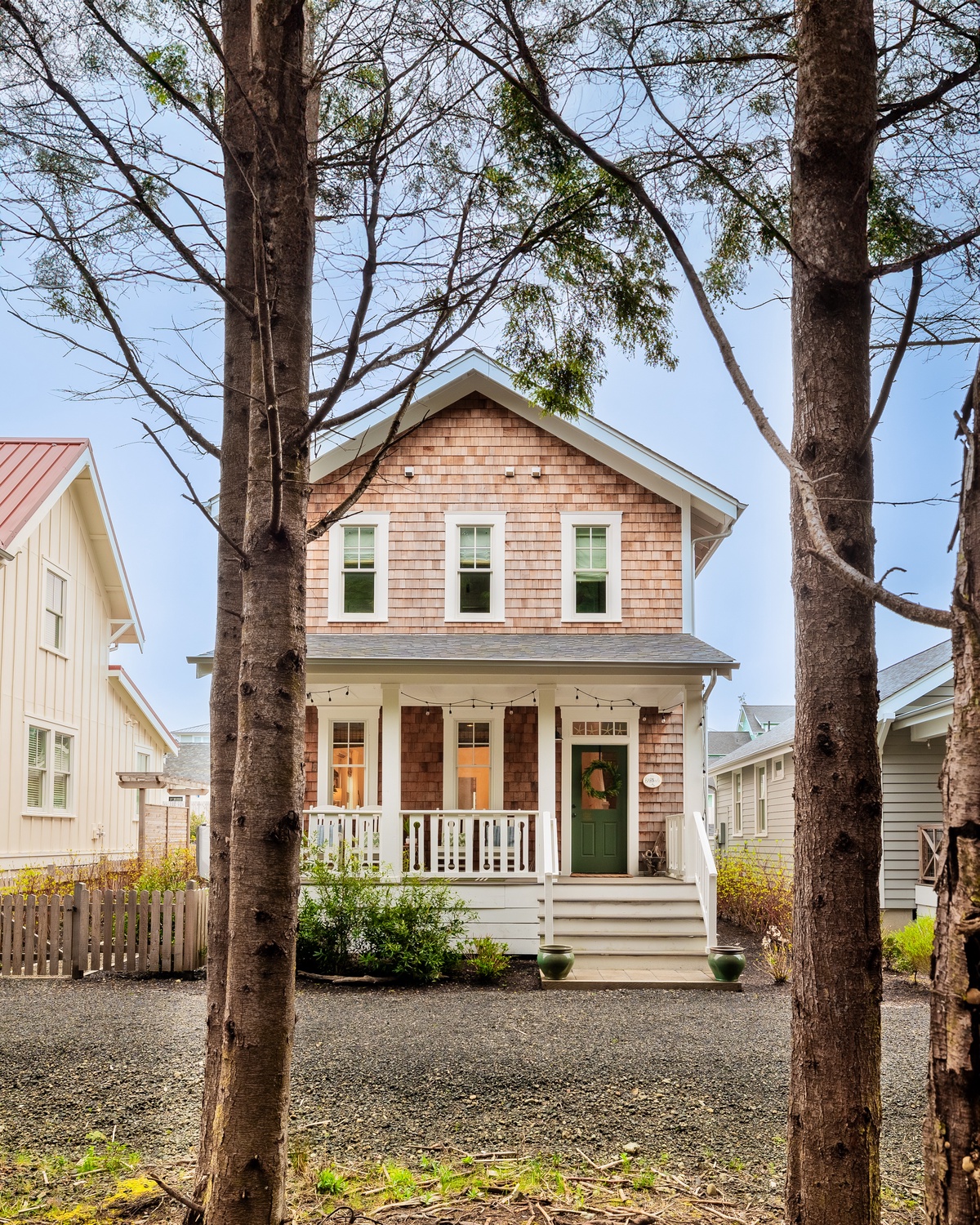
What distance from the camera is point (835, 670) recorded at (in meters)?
3.12

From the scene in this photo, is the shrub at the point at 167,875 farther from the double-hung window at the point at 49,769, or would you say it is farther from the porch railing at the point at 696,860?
the porch railing at the point at 696,860

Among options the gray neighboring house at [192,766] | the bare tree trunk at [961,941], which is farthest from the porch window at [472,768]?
the gray neighboring house at [192,766]

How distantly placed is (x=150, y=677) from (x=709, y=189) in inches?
5056

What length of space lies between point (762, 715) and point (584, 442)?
42.4 meters

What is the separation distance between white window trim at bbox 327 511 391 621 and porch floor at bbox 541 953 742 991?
232 inches

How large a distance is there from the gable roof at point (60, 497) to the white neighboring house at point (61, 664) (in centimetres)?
2

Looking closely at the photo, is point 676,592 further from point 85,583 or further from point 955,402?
point 955,402

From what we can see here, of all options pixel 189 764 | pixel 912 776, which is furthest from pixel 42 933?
pixel 189 764

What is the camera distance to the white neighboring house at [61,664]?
50.3 ft

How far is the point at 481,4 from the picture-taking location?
3.89 metres

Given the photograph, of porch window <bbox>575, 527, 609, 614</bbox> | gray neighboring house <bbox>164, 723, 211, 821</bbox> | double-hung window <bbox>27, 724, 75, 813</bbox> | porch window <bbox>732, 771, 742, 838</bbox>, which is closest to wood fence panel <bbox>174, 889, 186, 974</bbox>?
double-hung window <bbox>27, 724, 75, 813</bbox>

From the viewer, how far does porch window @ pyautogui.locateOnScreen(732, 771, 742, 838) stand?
25.3 meters

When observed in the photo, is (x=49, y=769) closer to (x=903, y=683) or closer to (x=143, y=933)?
(x=143, y=933)

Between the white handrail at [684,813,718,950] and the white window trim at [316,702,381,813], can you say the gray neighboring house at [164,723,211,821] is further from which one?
the white handrail at [684,813,718,950]
